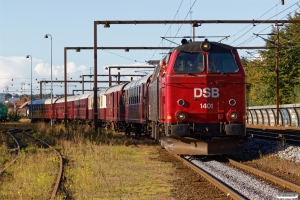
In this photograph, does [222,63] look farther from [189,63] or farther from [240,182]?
[240,182]

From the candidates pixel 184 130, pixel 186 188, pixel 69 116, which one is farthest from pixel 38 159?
pixel 69 116

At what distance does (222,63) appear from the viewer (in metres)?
16.3

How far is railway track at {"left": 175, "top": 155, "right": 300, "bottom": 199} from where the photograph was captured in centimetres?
1065

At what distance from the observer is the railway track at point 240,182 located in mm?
10648

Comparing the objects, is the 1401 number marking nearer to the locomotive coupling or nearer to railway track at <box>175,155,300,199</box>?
the locomotive coupling

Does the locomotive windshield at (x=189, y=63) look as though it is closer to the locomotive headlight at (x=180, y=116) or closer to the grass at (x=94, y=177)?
the locomotive headlight at (x=180, y=116)

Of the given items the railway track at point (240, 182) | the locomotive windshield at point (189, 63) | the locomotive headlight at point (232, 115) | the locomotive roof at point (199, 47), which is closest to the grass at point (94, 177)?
the railway track at point (240, 182)

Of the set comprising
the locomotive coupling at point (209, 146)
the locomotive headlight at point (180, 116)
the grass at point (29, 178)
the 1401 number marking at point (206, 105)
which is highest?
the 1401 number marking at point (206, 105)

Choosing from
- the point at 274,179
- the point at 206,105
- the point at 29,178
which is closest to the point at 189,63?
the point at 206,105

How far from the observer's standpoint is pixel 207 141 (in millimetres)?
15852

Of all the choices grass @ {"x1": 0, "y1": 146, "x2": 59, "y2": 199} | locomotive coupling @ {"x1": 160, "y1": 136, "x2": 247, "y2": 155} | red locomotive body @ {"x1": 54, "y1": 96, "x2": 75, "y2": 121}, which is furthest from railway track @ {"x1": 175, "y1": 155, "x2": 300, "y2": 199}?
red locomotive body @ {"x1": 54, "y1": 96, "x2": 75, "y2": 121}

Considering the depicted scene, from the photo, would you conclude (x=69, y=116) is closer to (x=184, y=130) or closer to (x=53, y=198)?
(x=184, y=130)

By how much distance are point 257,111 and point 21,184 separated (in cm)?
3844

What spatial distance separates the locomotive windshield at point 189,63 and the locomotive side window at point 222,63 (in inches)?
11.0
